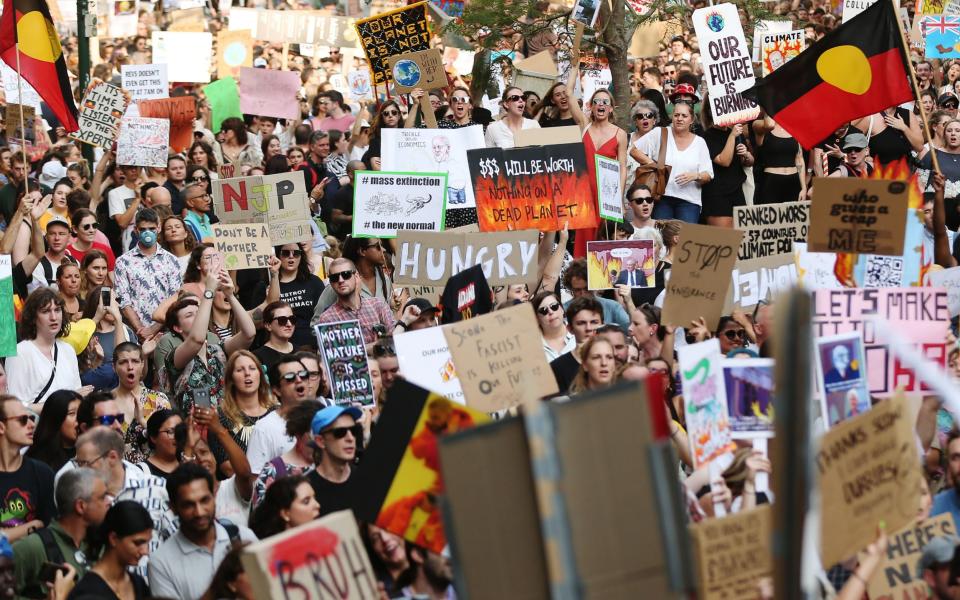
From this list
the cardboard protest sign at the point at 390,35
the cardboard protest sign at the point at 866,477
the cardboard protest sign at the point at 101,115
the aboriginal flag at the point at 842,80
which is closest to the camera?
the cardboard protest sign at the point at 866,477

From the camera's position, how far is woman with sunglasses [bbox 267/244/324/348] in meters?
10.9

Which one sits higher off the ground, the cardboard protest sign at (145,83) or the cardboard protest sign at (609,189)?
the cardboard protest sign at (145,83)

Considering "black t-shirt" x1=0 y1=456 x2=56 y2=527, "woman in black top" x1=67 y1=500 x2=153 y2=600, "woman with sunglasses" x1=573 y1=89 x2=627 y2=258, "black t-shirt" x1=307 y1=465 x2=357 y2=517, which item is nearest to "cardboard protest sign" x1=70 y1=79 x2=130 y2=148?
"woman with sunglasses" x1=573 y1=89 x2=627 y2=258

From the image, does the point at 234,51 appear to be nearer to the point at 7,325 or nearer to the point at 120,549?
the point at 7,325

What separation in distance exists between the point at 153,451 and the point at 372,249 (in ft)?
11.8

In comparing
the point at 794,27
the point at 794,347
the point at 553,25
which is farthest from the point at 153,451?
the point at 794,27

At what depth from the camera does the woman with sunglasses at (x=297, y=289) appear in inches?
430

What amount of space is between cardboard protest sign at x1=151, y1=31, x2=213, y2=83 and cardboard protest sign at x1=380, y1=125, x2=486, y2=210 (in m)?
7.36

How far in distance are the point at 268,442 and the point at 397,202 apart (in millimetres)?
4345

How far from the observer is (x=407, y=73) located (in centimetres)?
1416

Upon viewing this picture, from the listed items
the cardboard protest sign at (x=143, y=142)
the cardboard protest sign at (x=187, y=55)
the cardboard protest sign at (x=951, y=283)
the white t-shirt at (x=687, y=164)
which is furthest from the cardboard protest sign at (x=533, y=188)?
the cardboard protest sign at (x=187, y=55)

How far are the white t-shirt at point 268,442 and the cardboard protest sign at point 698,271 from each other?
8.18 ft

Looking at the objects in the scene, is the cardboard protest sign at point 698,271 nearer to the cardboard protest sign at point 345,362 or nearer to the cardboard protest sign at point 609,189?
the cardboard protest sign at point 345,362

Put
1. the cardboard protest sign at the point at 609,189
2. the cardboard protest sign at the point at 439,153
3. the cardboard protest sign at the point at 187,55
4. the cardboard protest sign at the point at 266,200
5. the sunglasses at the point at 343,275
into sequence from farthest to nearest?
the cardboard protest sign at the point at 187,55
the cardboard protest sign at the point at 439,153
the cardboard protest sign at the point at 266,200
the cardboard protest sign at the point at 609,189
the sunglasses at the point at 343,275
